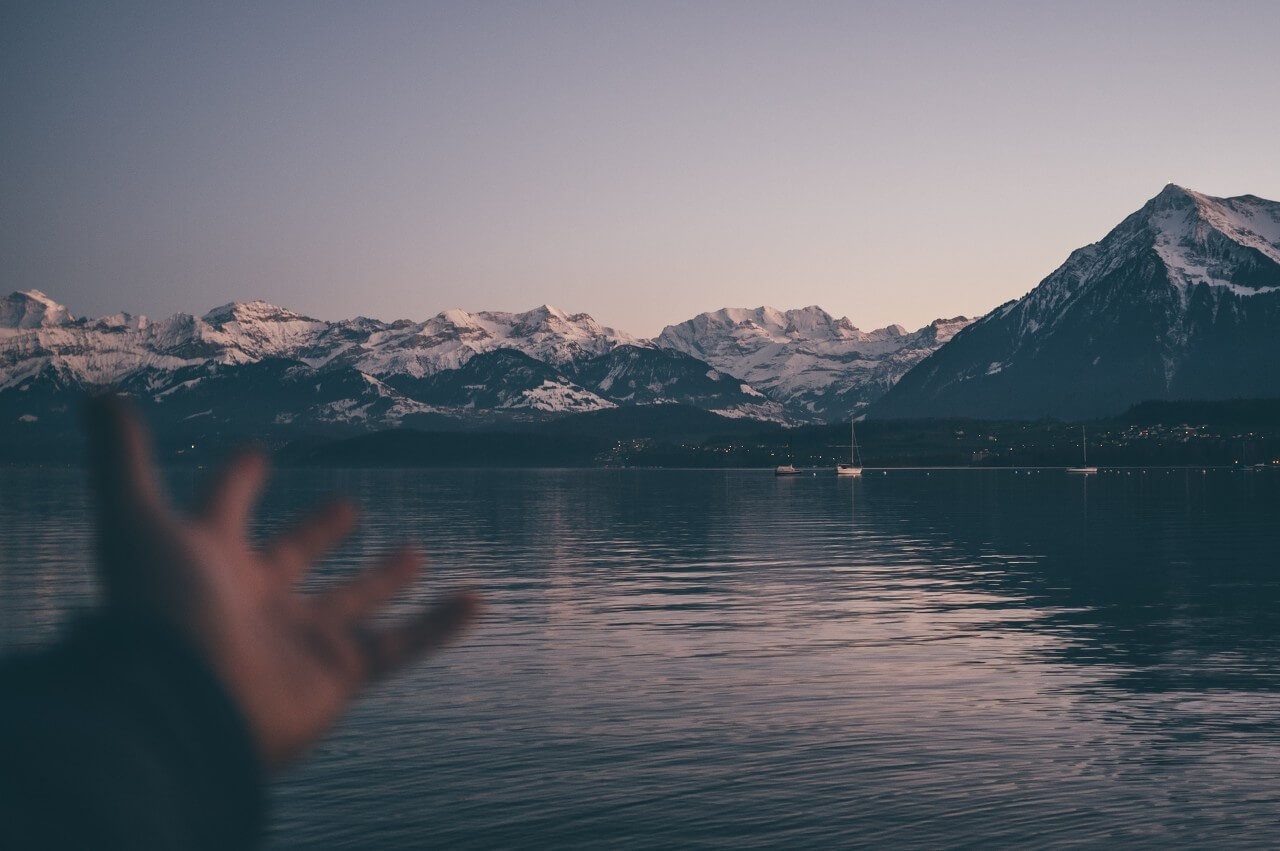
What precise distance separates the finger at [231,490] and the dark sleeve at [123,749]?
1.03 ft

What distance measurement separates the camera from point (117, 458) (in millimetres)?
2996

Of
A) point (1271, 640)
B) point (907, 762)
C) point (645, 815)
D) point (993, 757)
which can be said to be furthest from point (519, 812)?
point (1271, 640)

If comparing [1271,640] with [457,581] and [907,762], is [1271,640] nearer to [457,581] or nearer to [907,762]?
[907,762]

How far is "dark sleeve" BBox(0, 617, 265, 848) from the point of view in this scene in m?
2.88

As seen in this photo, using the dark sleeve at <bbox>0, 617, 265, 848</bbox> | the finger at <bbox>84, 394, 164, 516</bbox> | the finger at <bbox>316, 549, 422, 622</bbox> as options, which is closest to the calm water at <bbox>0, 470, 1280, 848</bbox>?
the finger at <bbox>316, 549, 422, 622</bbox>

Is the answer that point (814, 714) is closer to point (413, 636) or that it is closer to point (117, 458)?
point (413, 636)

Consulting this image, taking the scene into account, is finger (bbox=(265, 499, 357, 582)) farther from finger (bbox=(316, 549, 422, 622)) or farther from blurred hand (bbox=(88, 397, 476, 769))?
finger (bbox=(316, 549, 422, 622))

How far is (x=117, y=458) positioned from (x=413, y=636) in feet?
3.56

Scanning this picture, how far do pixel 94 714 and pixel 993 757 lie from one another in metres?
30.3

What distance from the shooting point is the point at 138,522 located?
3.19 meters

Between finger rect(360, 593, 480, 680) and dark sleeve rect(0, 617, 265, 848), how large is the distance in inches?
19.6

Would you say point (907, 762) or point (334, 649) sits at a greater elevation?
point (334, 649)

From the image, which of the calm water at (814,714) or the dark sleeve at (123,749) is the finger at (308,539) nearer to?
the dark sleeve at (123,749)

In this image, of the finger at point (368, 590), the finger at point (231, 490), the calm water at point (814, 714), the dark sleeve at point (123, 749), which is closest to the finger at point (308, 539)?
the finger at point (368, 590)
